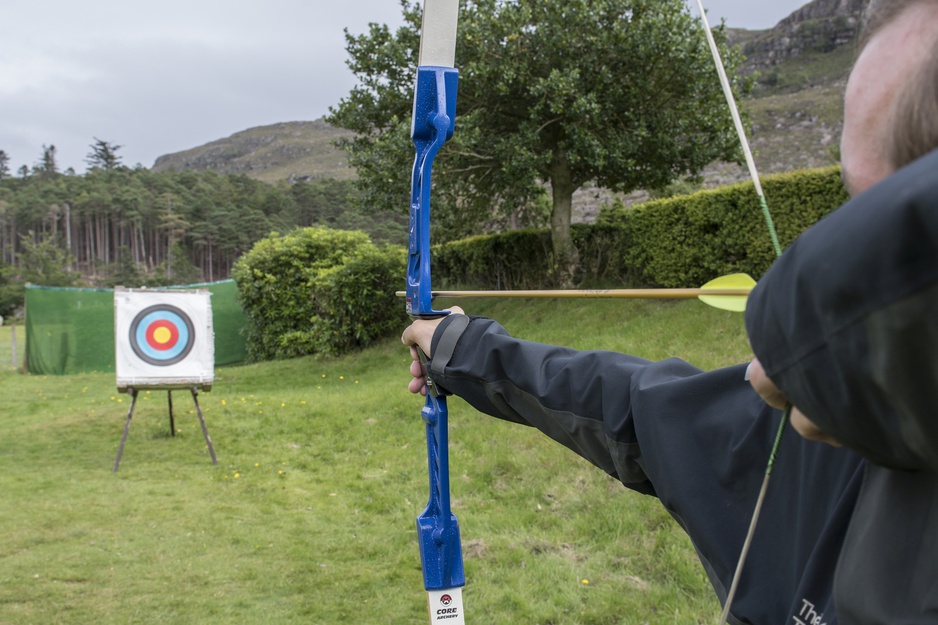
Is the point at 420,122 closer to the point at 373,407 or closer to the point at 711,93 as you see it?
the point at 373,407

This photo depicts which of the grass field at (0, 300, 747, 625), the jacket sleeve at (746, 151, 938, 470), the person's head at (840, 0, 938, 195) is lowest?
the grass field at (0, 300, 747, 625)

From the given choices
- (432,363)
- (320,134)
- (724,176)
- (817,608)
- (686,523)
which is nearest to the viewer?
(817,608)

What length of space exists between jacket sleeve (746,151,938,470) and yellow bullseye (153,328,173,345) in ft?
16.8

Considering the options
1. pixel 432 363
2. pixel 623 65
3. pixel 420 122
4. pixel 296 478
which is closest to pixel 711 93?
pixel 623 65

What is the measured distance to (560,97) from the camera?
673cm

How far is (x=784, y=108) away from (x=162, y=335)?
92.1 feet

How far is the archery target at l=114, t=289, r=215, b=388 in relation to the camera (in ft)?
15.7

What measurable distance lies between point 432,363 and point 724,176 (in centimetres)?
1696

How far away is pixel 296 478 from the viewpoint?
4148 millimetres

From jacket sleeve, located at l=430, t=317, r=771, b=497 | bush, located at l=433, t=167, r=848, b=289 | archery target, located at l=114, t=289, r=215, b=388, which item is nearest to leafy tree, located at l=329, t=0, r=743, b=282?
bush, located at l=433, t=167, r=848, b=289

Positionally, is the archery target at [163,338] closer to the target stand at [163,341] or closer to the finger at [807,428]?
the target stand at [163,341]

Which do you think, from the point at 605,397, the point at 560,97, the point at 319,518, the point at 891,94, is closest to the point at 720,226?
the point at 560,97

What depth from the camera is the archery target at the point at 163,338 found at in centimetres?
479

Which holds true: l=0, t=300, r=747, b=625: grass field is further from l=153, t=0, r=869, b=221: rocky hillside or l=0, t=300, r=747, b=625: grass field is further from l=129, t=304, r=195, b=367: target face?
l=153, t=0, r=869, b=221: rocky hillside
